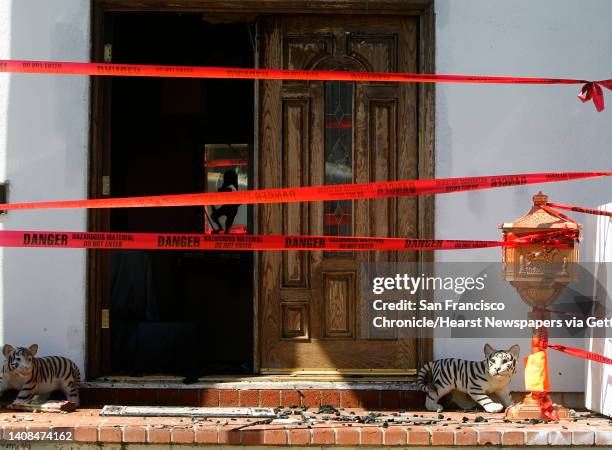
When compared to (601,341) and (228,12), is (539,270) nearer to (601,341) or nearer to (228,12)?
(601,341)

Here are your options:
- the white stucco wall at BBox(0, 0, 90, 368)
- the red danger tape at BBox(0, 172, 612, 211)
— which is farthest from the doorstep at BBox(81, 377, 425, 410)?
the red danger tape at BBox(0, 172, 612, 211)

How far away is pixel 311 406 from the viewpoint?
7.18 metres

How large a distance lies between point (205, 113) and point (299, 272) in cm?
327

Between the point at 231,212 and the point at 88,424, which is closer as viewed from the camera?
the point at 88,424

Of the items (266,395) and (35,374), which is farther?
(266,395)

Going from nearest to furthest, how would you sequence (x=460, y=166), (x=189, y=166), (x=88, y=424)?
(x=88, y=424)
(x=460, y=166)
(x=189, y=166)

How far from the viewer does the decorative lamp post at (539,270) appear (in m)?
6.33

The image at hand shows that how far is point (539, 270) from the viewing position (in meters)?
6.36

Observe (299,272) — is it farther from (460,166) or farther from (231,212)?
(231,212)

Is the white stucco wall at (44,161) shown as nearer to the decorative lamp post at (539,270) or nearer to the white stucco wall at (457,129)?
the white stucco wall at (457,129)

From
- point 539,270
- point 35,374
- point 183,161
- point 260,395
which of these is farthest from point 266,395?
point 183,161

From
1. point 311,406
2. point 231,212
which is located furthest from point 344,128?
point 231,212

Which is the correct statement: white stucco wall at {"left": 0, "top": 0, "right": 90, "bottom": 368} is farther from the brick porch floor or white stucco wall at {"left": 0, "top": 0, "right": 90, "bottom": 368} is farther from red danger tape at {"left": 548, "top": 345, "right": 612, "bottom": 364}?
red danger tape at {"left": 548, "top": 345, "right": 612, "bottom": 364}

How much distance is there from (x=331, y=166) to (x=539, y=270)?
181 cm
